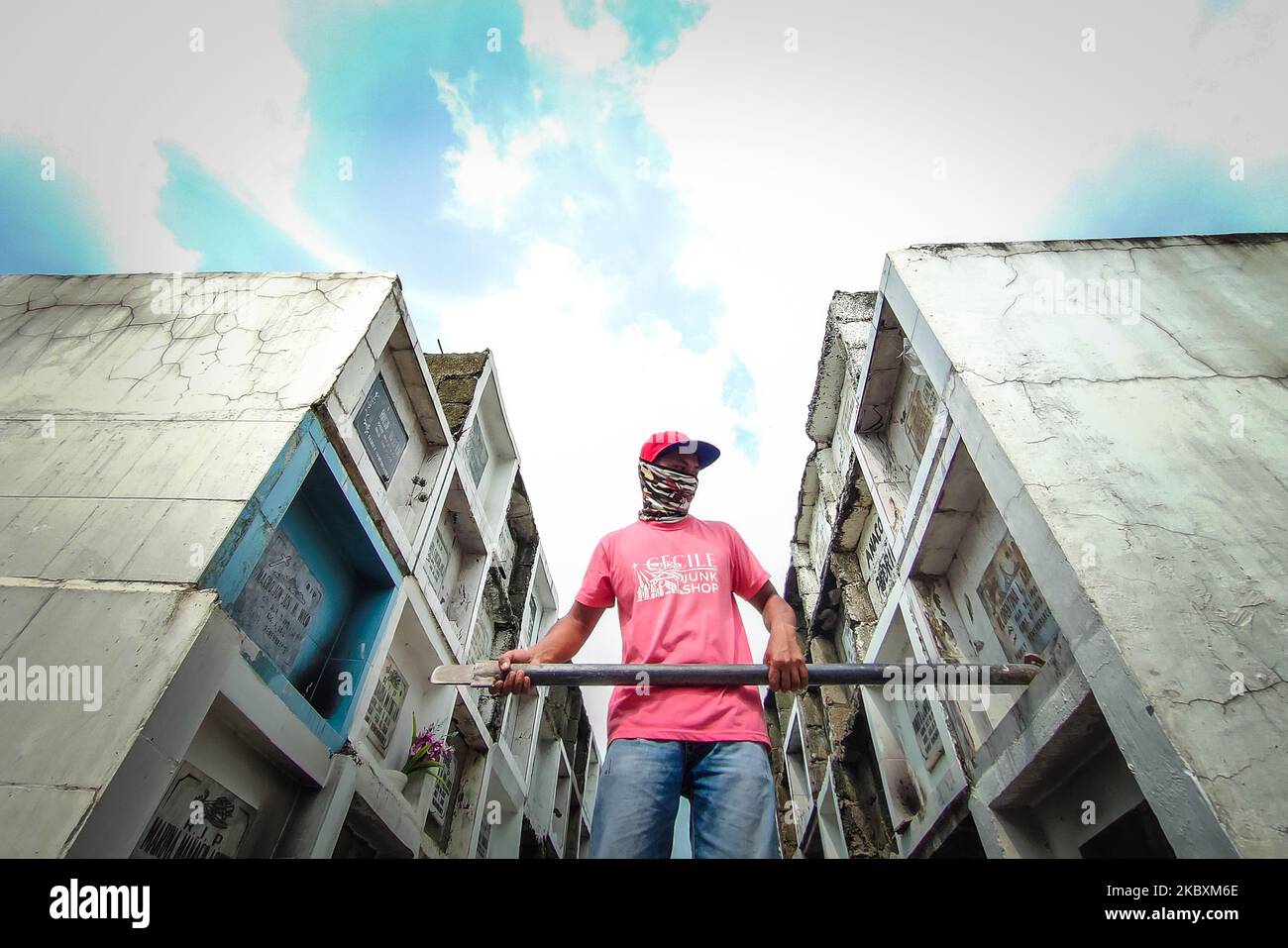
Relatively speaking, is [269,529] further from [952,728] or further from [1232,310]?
[1232,310]

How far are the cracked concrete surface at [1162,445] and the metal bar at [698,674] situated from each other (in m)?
0.78

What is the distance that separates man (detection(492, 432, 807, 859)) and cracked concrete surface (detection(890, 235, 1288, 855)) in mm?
1621

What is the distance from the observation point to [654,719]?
102 inches

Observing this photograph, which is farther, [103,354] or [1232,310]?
[103,354]

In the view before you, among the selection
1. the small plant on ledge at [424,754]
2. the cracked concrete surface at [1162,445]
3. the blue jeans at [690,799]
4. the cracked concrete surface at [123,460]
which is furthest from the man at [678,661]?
the small plant on ledge at [424,754]

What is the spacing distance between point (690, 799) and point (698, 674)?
0.52 metres

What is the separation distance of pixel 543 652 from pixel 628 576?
56cm

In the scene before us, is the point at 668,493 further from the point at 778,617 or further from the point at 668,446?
the point at 778,617

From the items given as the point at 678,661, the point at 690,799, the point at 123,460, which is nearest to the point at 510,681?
the point at 678,661

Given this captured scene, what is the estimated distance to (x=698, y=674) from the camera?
8.46ft

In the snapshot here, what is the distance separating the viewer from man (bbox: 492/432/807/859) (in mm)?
2391

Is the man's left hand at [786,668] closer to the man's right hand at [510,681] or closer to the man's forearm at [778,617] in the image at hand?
the man's forearm at [778,617]

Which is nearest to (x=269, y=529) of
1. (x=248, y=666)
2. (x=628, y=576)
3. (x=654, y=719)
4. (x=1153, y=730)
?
(x=248, y=666)
